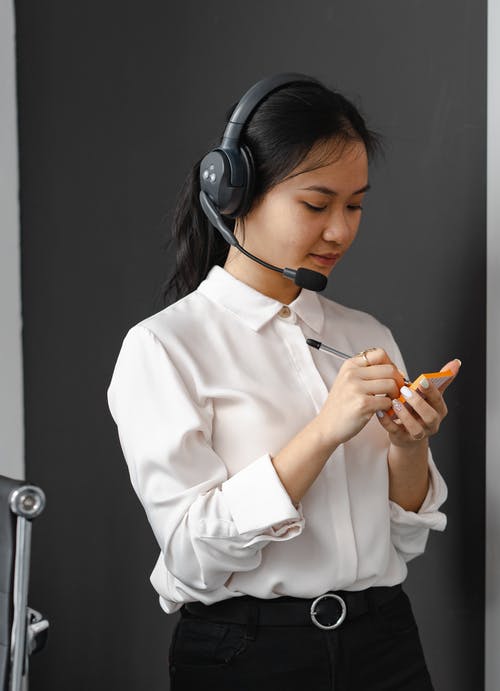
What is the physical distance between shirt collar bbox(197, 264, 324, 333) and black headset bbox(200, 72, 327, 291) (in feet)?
0.21

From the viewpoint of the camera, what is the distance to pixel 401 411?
126 cm

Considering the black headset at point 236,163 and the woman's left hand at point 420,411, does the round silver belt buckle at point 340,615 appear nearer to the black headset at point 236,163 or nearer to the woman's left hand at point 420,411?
the woman's left hand at point 420,411

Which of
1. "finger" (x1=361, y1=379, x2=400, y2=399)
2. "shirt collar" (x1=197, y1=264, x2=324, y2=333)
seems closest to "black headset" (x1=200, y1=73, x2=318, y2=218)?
"shirt collar" (x1=197, y1=264, x2=324, y2=333)

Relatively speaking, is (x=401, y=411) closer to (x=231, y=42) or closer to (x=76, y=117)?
(x=231, y=42)

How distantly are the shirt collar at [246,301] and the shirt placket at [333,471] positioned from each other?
0.07ft

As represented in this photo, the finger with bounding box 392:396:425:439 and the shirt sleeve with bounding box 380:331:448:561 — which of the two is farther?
the shirt sleeve with bounding box 380:331:448:561

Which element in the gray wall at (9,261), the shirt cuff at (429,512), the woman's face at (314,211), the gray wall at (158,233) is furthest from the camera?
the gray wall at (9,261)

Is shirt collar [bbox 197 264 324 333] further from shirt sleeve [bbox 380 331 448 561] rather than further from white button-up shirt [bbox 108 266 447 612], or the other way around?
shirt sleeve [bbox 380 331 448 561]

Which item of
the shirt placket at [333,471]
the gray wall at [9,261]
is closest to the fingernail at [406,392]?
the shirt placket at [333,471]

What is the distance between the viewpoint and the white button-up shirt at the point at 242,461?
125 centimetres

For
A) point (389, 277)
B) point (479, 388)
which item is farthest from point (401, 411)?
point (389, 277)

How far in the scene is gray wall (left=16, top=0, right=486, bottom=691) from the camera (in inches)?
63.3

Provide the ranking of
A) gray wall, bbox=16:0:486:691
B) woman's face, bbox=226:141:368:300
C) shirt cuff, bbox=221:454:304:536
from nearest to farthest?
shirt cuff, bbox=221:454:304:536
woman's face, bbox=226:141:368:300
gray wall, bbox=16:0:486:691

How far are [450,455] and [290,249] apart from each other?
1.83ft
